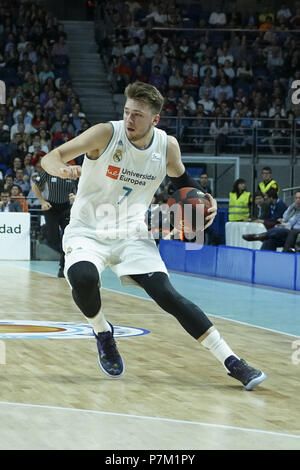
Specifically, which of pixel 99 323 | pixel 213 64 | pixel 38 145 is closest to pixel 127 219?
pixel 99 323

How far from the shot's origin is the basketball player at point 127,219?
17.8ft

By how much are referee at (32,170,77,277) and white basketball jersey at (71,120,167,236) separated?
308 inches

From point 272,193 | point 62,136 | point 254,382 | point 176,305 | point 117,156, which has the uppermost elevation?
point 117,156

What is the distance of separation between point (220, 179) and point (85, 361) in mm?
13814

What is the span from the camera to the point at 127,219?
5613 millimetres

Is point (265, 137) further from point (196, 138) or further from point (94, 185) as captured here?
point (94, 185)

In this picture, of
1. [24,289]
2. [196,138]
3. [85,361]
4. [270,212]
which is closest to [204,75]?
[196,138]

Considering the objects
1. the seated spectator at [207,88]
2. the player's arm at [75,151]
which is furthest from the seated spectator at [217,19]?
the player's arm at [75,151]

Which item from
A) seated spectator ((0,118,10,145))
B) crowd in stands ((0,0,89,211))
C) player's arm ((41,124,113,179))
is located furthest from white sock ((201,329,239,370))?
seated spectator ((0,118,10,145))

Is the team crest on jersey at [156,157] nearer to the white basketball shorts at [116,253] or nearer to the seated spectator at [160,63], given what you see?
the white basketball shorts at [116,253]

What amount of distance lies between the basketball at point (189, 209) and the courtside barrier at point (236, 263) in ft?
23.4

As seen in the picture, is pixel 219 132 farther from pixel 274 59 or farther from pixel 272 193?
pixel 274 59

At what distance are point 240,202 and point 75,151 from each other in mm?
11945

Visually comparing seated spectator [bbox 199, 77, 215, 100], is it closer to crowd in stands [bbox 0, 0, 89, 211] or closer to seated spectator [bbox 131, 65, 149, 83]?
seated spectator [bbox 131, 65, 149, 83]
